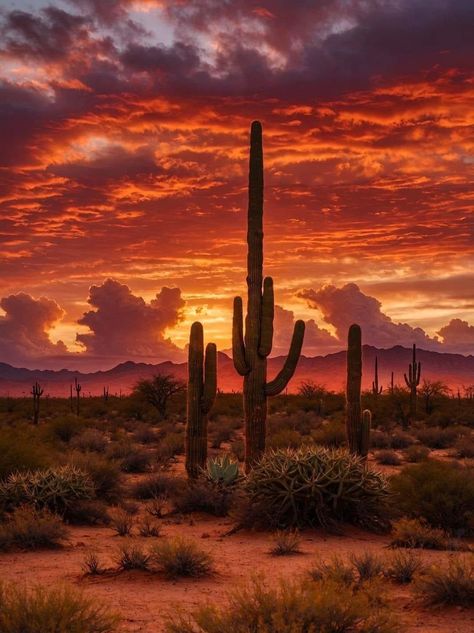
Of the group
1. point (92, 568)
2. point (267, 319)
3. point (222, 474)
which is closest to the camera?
point (92, 568)

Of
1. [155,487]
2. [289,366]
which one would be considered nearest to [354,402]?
[289,366]

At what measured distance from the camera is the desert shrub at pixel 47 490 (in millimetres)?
15242

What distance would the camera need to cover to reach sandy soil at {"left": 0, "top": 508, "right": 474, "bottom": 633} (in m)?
8.45

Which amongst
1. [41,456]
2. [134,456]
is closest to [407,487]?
[41,456]

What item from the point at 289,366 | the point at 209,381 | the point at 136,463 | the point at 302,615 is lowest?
the point at 136,463

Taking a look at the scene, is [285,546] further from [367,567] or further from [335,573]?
[335,573]

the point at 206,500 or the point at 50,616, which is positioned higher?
the point at 50,616

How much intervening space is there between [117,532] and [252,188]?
398 inches

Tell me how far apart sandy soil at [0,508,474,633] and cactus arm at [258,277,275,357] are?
4.77m

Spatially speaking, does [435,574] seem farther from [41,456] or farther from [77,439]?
[77,439]

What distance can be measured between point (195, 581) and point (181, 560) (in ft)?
1.11

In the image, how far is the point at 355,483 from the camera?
1412cm

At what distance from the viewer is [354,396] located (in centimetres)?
2080

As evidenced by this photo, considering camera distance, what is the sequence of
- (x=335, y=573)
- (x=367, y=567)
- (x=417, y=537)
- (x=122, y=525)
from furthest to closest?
(x=122, y=525)
(x=417, y=537)
(x=367, y=567)
(x=335, y=573)
